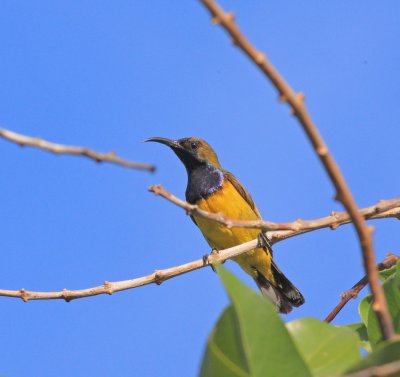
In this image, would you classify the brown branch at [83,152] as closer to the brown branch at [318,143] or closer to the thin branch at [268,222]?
the brown branch at [318,143]

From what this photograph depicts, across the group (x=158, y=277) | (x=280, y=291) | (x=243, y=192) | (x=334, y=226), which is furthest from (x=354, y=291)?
(x=280, y=291)

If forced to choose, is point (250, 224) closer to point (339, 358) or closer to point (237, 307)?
point (339, 358)

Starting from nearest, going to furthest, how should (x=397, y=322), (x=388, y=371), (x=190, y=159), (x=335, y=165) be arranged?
(x=388, y=371), (x=335, y=165), (x=397, y=322), (x=190, y=159)

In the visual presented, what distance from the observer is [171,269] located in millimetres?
3463

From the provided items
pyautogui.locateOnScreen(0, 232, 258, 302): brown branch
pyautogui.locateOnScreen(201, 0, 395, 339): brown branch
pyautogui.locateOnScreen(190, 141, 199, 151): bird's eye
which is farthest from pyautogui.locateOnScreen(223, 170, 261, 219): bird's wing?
pyautogui.locateOnScreen(201, 0, 395, 339): brown branch

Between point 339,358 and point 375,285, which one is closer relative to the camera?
point 375,285

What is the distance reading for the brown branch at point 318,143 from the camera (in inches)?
39.6

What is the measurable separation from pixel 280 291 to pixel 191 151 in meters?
1.94

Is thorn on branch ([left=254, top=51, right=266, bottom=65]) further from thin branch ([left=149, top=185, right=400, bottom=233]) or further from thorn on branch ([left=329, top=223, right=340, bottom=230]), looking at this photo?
thorn on branch ([left=329, top=223, right=340, bottom=230])

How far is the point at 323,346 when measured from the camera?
1.29m

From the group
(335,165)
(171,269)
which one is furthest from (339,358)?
(171,269)

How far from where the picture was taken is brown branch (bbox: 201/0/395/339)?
1.01 m

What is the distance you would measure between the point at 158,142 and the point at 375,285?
720cm

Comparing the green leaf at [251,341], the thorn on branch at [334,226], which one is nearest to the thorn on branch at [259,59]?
the green leaf at [251,341]
